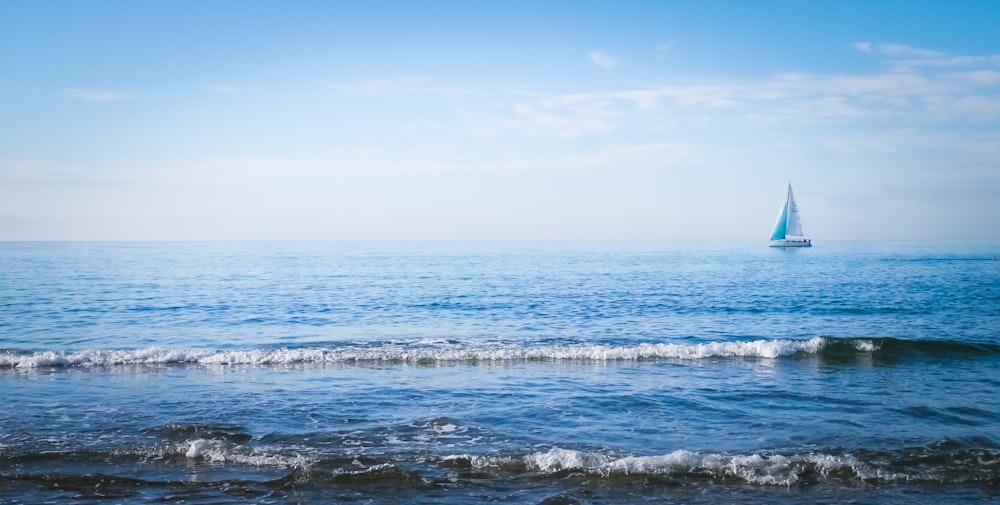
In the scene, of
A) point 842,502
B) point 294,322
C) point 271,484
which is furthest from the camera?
point 294,322

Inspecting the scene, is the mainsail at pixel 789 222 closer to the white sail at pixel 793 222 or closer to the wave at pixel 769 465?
the white sail at pixel 793 222

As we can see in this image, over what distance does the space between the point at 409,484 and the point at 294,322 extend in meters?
22.2

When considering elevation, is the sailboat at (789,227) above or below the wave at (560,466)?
above

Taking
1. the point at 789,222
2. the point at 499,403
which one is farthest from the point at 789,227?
the point at 499,403

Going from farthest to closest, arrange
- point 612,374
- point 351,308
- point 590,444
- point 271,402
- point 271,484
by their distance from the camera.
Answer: point 351,308 < point 612,374 < point 271,402 < point 590,444 < point 271,484

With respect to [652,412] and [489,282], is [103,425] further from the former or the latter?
[489,282]

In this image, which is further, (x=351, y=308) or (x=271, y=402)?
(x=351, y=308)

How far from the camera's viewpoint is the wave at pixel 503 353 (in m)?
22.2

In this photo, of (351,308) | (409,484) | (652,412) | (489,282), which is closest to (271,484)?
(409,484)

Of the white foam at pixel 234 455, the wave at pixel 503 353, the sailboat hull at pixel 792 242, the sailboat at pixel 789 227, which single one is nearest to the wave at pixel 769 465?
the white foam at pixel 234 455

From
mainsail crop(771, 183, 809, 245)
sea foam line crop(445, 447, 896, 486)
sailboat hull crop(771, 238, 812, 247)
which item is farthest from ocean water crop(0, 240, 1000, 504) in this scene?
sailboat hull crop(771, 238, 812, 247)

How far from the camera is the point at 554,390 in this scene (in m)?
17.8

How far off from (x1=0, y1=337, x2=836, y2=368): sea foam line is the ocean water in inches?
4.3

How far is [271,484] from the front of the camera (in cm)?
1088
